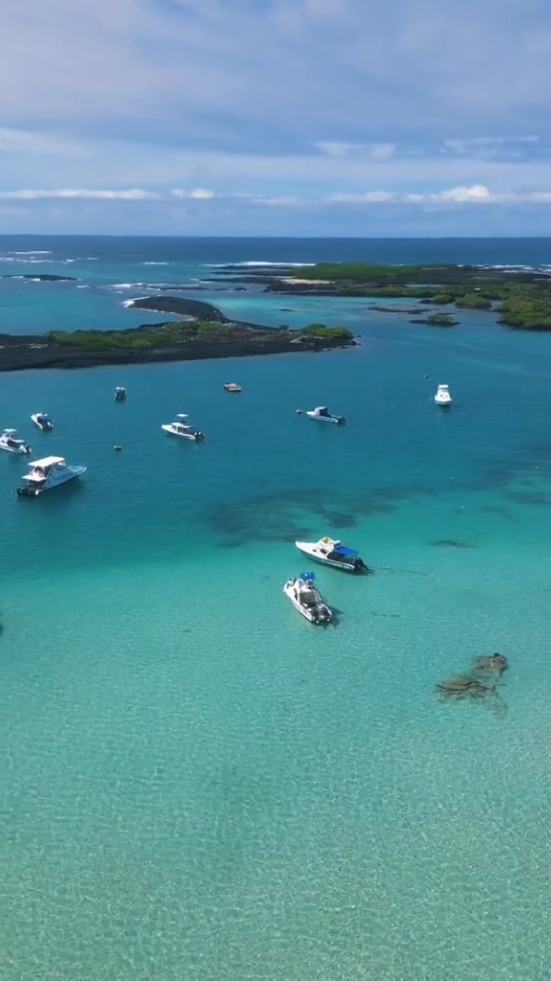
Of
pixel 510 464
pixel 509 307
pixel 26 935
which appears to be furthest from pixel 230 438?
pixel 509 307

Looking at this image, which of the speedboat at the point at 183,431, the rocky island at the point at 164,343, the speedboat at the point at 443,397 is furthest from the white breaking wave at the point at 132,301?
the speedboat at the point at 183,431

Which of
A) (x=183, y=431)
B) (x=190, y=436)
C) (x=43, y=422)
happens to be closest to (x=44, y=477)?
(x=190, y=436)

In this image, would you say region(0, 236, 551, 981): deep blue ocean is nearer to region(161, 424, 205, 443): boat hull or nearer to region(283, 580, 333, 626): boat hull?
region(283, 580, 333, 626): boat hull

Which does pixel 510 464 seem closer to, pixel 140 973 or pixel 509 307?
pixel 140 973

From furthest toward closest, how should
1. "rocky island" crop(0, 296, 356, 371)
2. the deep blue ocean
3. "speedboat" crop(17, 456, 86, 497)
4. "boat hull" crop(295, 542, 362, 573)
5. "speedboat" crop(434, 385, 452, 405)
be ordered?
"rocky island" crop(0, 296, 356, 371) < "speedboat" crop(434, 385, 452, 405) < "speedboat" crop(17, 456, 86, 497) < "boat hull" crop(295, 542, 362, 573) < the deep blue ocean

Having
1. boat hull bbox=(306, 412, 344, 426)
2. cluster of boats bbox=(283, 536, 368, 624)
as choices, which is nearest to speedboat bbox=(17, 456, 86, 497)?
cluster of boats bbox=(283, 536, 368, 624)

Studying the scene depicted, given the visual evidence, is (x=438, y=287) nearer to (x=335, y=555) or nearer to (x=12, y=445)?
(x=12, y=445)
